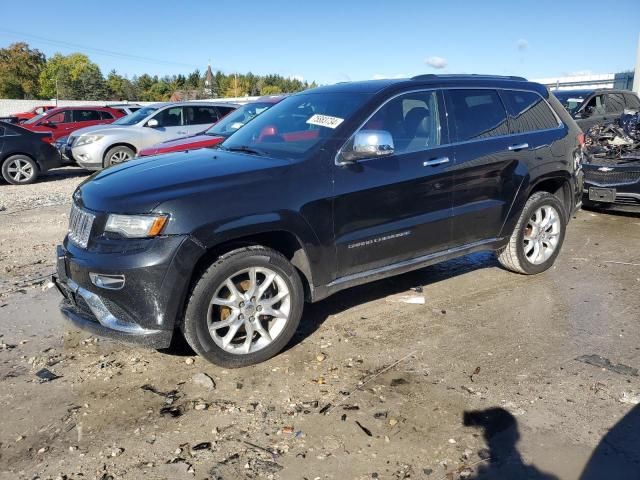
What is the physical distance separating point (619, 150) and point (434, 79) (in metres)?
5.37

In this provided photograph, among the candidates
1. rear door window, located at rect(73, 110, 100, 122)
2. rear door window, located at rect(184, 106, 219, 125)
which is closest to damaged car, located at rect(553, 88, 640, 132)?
rear door window, located at rect(184, 106, 219, 125)

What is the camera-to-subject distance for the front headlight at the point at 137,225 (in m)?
3.34

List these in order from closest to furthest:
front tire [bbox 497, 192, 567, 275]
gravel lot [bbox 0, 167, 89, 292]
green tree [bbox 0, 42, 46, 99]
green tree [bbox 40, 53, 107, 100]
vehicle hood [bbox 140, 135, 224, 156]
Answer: front tire [bbox 497, 192, 567, 275], gravel lot [bbox 0, 167, 89, 292], vehicle hood [bbox 140, 135, 224, 156], green tree [bbox 0, 42, 46, 99], green tree [bbox 40, 53, 107, 100]

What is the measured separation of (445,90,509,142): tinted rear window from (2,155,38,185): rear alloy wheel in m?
11.1

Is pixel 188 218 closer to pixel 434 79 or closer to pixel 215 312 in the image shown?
pixel 215 312

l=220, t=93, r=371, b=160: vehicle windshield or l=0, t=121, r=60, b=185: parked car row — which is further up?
l=220, t=93, r=371, b=160: vehicle windshield

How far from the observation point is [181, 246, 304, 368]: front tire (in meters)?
3.50

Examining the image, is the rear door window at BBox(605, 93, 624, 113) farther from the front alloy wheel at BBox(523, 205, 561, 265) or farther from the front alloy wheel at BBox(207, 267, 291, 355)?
the front alloy wheel at BBox(207, 267, 291, 355)

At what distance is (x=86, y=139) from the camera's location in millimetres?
12867

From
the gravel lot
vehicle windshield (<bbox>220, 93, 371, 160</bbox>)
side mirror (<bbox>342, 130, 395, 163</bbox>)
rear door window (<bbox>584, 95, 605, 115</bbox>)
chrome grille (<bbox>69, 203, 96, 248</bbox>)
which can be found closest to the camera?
chrome grille (<bbox>69, 203, 96, 248</bbox>)

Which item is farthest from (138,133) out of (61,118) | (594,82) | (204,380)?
(594,82)

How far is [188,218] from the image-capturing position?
3.37 metres

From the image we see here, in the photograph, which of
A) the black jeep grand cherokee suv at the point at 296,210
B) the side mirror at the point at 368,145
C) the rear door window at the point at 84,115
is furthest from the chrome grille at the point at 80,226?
the rear door window at the point at 84,115

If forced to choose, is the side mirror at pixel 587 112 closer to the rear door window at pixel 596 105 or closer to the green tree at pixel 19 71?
the rear door window at pixel 596 105
